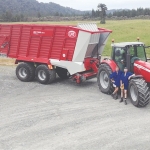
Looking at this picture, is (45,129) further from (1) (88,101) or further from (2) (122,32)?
(2) (122,32)

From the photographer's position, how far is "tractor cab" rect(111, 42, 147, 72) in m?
10.8

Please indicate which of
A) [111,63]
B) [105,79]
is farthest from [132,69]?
[105,79]

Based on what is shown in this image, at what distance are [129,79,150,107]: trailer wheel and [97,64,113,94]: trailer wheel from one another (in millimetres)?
1417

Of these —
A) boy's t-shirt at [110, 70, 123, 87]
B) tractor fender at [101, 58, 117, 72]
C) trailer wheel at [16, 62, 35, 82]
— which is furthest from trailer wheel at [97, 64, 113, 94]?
trailer wheel at [16, 62, 35, 82]

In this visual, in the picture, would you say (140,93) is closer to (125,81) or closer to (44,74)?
(125,81)

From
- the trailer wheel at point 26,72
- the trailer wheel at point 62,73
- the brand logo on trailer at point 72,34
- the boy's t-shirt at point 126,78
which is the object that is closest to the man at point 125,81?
the boy's t-shirt at point 126,78

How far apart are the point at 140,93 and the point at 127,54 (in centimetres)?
173

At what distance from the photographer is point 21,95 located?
11.9m

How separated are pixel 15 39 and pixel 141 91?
23.8ft

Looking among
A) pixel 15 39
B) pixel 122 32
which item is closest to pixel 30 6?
pixel 122 32

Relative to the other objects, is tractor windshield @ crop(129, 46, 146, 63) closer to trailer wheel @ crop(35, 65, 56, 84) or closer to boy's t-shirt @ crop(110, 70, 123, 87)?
boy's t-shirt @ crop(110, 70, 123, 87)

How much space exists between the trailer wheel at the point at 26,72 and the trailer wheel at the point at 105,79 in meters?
3.66

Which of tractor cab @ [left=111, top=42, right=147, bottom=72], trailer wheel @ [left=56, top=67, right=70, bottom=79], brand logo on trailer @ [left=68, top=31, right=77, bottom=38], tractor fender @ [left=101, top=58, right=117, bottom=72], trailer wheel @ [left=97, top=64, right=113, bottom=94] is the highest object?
brand logo on trailer @ [left=68, top=31, right=77, bottom=38]

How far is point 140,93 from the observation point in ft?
31.9
